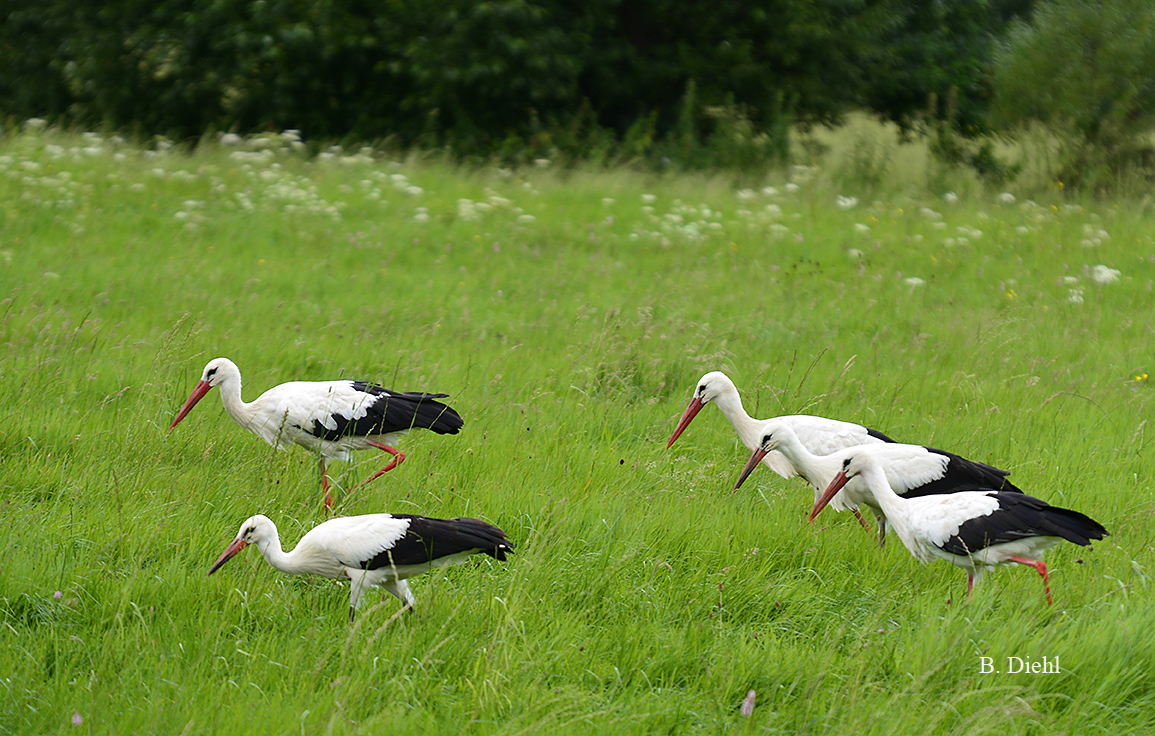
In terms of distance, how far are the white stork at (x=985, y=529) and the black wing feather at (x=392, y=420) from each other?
2.27 meters

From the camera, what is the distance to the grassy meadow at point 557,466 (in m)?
3.18

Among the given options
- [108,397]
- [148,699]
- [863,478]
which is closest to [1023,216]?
[863,478]

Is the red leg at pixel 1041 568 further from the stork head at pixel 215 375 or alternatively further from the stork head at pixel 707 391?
the stork head at pixel 215 375

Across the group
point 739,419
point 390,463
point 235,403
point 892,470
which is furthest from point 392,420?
point 892,470

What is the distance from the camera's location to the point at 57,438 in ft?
16.1

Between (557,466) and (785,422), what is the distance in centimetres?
122

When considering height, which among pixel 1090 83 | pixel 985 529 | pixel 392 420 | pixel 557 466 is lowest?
pixel 557 466

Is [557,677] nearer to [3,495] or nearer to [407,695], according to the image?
[407,695]

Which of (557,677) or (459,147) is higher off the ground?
(557,677)

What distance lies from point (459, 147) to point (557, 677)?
1635 centimetres

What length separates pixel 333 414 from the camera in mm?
5008

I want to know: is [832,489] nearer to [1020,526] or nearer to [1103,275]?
[1020,526]

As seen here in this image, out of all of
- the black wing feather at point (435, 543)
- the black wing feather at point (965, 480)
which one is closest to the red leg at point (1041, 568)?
the black wing feather at point (965, 480)

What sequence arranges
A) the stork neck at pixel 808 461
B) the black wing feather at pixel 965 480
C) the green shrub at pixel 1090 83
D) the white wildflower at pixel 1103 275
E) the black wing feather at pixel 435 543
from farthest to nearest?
the green shrub at pixel 1090 83
the white wildflower at pixel 1103 275
the stork neck at pixel 808 461
the black wing feather at pixel 965 480
the black wing feather at pixel 435 543
